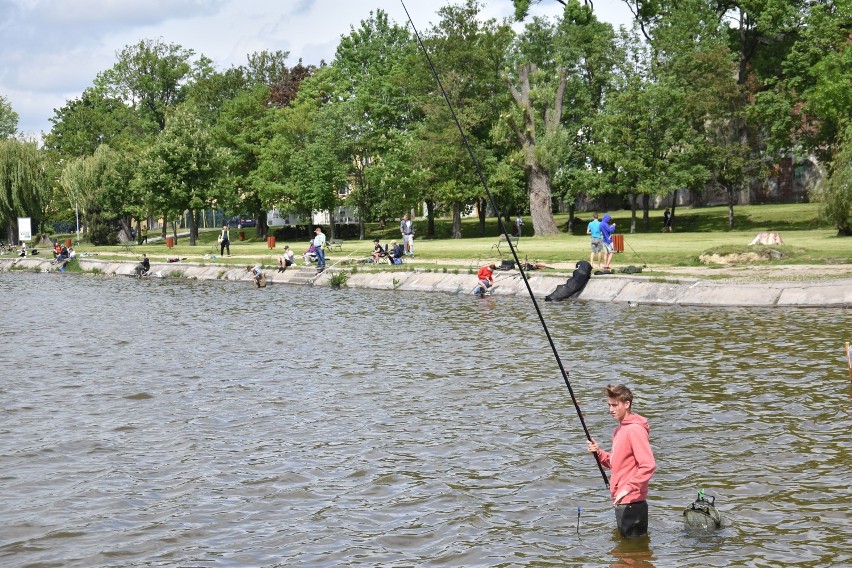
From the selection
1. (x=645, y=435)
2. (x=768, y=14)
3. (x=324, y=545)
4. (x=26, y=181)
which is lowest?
(x=324, y=545)

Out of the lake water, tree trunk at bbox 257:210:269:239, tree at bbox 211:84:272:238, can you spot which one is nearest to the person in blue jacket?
the lake water

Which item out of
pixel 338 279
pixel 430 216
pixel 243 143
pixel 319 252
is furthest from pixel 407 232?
pixel 243 143

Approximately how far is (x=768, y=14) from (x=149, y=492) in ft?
192

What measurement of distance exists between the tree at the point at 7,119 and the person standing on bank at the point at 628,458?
4518 inches

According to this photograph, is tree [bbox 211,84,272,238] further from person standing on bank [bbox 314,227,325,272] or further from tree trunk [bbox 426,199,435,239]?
person standing on bank [bbox 314,227,325,272]

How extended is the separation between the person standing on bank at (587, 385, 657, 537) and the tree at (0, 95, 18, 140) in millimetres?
114745

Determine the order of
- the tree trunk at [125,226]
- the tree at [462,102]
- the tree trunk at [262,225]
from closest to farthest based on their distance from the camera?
the tree at [462,102], the tree trunk at [262,225], the tree trunk at [125,226]

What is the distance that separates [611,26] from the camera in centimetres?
7162

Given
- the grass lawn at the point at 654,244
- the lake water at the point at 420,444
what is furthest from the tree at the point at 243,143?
the lake water at the point at 420,444

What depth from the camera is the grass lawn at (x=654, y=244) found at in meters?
37.9

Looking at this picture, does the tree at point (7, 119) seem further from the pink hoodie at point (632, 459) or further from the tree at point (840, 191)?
the pink hoodie at point (632, 459)

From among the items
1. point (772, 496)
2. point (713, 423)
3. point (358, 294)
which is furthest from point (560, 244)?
point (772, 496)

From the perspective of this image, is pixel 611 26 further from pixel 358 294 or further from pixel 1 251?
pixel 1 251

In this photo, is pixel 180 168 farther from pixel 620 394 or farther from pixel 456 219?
pixel 620 394
